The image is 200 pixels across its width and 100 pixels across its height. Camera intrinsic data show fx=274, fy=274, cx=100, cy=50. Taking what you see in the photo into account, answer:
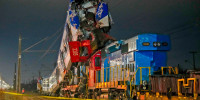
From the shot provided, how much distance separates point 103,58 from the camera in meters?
20.4

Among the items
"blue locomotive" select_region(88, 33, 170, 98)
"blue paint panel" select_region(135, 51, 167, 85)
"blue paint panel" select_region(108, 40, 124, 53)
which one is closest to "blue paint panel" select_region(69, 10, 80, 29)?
"blue paint panel" select_region(108, 40, 124, 53)

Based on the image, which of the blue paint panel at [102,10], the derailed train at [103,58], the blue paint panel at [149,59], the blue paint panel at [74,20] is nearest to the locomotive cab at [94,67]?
the derailed train at [103,58]

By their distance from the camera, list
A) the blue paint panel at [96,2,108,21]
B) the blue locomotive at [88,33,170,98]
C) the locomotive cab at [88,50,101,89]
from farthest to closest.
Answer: the blue paint panel at [96,2,108,21]
the locomotive cab at [88,50,101,89]
the blue locomotive at [88,33,170,98]

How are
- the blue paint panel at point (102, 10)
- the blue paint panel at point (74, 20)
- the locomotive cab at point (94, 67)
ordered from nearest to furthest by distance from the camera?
the locomotive cab at point (94, 67), the blue paint panel at point (74, 20), the blue paint panel at point (102, 10)

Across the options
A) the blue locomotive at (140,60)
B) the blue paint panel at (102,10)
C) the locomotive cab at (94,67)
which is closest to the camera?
the blue locomotive at (140,60)

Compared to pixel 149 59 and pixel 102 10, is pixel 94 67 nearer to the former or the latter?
pixel 102 10

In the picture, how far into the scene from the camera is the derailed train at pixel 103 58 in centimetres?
1480

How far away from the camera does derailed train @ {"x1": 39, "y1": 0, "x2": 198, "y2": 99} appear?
48.6 feet

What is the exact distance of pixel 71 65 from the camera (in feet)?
83.8

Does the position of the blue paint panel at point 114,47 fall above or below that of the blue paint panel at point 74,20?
below

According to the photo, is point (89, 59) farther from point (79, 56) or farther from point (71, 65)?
point (71, 65)

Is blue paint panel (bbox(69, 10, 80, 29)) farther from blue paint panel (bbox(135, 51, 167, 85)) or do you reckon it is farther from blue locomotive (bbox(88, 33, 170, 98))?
blue paint panel (bbox(135, 51, 167, 85))

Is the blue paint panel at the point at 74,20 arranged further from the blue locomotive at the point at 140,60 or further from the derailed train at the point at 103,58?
the blue locomotive at the point at 140,60

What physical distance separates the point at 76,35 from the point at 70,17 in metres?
1.69
